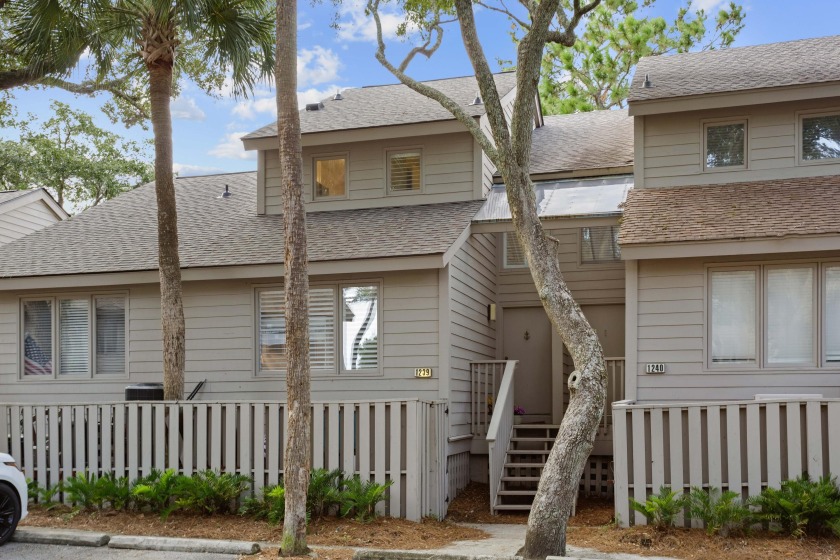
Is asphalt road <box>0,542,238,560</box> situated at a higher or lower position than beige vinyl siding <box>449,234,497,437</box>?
lower

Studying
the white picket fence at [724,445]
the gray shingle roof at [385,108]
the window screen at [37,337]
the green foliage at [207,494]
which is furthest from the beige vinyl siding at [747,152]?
the window screen at [37,337]

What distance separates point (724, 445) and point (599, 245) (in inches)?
239

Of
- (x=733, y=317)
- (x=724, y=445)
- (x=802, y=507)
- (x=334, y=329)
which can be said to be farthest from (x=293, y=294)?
(x=733, y=317)

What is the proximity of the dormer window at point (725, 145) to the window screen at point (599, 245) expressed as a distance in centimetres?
246

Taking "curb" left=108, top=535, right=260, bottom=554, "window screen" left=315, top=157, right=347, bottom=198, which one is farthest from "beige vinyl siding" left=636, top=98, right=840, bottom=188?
"curb" left=108, top=535, right=260, bottom=554

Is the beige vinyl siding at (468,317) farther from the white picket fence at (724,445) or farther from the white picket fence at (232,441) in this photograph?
the white picket fence at (724,445)

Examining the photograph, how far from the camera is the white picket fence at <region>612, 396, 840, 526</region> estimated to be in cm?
950

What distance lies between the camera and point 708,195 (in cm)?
1277

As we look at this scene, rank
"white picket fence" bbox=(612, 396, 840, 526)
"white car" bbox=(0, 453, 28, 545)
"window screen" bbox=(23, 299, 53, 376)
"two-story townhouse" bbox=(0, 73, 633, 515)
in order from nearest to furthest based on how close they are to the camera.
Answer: "white car" bbox=(0, 453, 28, 545)
"white picket fence" bbox=(612, 396, 840, 526)
"two-story townhouse" bbox=(0, 73, 633, 515)
"window screen" bbox=(23, 299, 53, 376)

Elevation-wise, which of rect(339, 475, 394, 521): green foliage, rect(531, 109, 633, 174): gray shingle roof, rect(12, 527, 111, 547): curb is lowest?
rect(12, 527, 111, 547): curb

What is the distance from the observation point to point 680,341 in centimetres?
1198

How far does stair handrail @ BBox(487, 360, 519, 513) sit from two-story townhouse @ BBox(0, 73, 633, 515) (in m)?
0.07

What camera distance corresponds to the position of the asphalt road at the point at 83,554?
884 centimetres

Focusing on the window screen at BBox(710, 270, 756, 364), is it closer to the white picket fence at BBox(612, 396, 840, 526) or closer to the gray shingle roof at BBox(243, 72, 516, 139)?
the white picket fence at BBox(612, 396, 840, 526)
